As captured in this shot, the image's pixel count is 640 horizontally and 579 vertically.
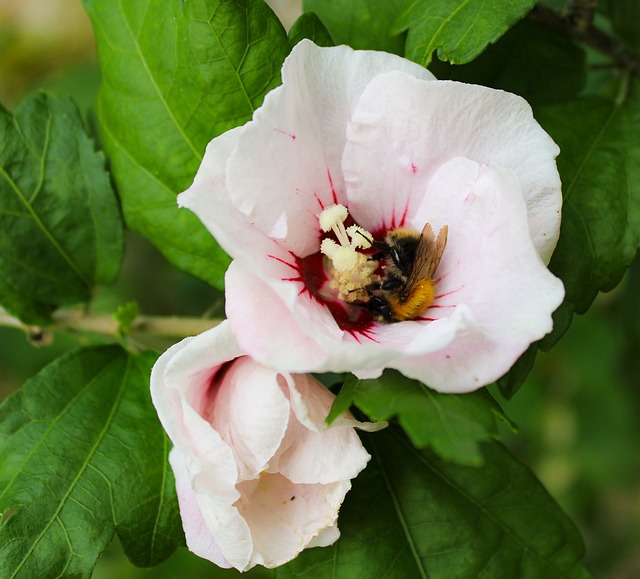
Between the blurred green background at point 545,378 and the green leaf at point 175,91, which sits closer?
the green leaf at point 175,91

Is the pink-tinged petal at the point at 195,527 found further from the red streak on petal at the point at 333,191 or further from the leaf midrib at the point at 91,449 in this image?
the red streak on petal at the point at 333,191

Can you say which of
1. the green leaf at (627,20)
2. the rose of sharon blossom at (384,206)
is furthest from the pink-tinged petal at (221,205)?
the green leaf at (627,20)

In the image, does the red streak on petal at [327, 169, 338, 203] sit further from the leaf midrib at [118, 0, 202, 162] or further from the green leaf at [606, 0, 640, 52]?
the green leaf at [606, 0, 640, 52]

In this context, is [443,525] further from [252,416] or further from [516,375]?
[252,416]

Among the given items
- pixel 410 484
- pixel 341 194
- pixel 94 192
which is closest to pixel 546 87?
pixel 341 194

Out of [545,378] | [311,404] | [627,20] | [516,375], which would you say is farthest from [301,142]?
[545,378]

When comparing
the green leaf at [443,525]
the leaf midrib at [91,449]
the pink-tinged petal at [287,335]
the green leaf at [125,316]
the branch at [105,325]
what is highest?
the pink-tinged petal at [287,335]

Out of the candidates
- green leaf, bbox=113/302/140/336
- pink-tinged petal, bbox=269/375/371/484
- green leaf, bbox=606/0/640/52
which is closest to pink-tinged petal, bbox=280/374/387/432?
pink-tinged petal, bbox=269/375/371/484
